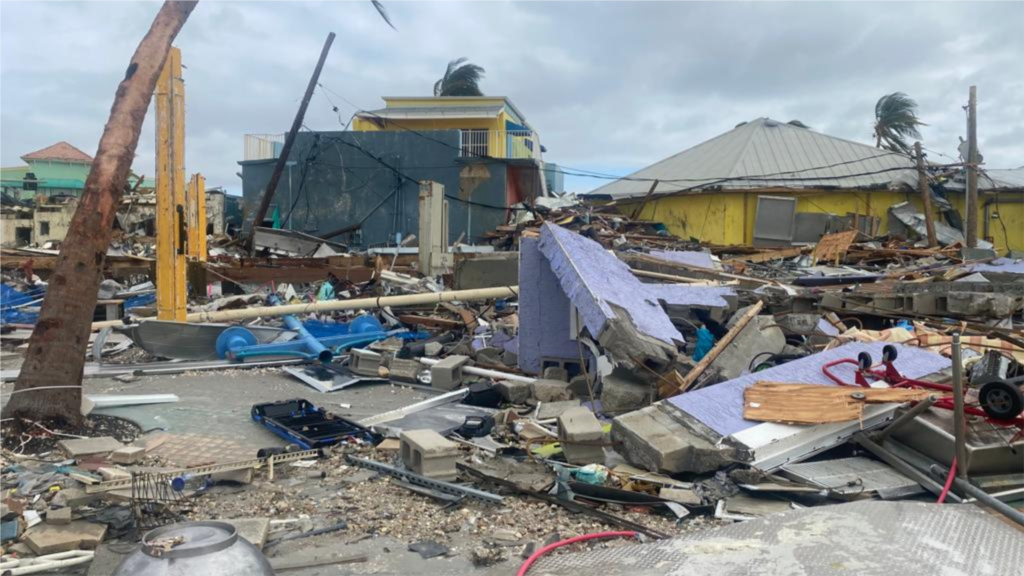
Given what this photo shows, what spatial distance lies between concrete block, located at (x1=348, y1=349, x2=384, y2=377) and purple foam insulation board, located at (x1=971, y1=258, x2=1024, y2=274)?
10595 mm

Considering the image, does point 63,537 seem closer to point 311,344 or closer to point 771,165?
point 311,344

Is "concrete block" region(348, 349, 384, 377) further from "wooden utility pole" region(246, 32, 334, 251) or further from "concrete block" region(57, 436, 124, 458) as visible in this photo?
"wooden utility pole" region(246, 32, 334, 251)

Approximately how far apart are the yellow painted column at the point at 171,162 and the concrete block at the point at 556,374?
200 inches

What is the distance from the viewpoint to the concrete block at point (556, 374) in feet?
27.4

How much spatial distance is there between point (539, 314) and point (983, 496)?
5143mm

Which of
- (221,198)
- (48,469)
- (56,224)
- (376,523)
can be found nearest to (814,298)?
(376,523)

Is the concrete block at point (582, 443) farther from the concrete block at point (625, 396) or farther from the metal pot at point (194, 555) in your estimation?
the metal pot at point (194, 555)

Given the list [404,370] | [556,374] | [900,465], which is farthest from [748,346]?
[404,370]

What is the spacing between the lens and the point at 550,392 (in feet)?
24.4

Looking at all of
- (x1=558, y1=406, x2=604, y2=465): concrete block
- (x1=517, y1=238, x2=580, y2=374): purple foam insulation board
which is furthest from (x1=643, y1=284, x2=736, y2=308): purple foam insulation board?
(x1=558, y1=406, x2=604, y2=465): concrete block

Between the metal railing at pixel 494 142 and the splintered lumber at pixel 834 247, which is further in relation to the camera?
the metal railing at pixel 494 142

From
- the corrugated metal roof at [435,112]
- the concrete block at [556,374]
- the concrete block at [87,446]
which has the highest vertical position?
the corrugated metal roof at [435,112]

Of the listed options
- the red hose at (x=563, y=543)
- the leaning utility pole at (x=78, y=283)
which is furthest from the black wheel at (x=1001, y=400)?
the leaning utility pole at (x=78, y=283)

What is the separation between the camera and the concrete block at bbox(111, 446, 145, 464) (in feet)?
17.6
